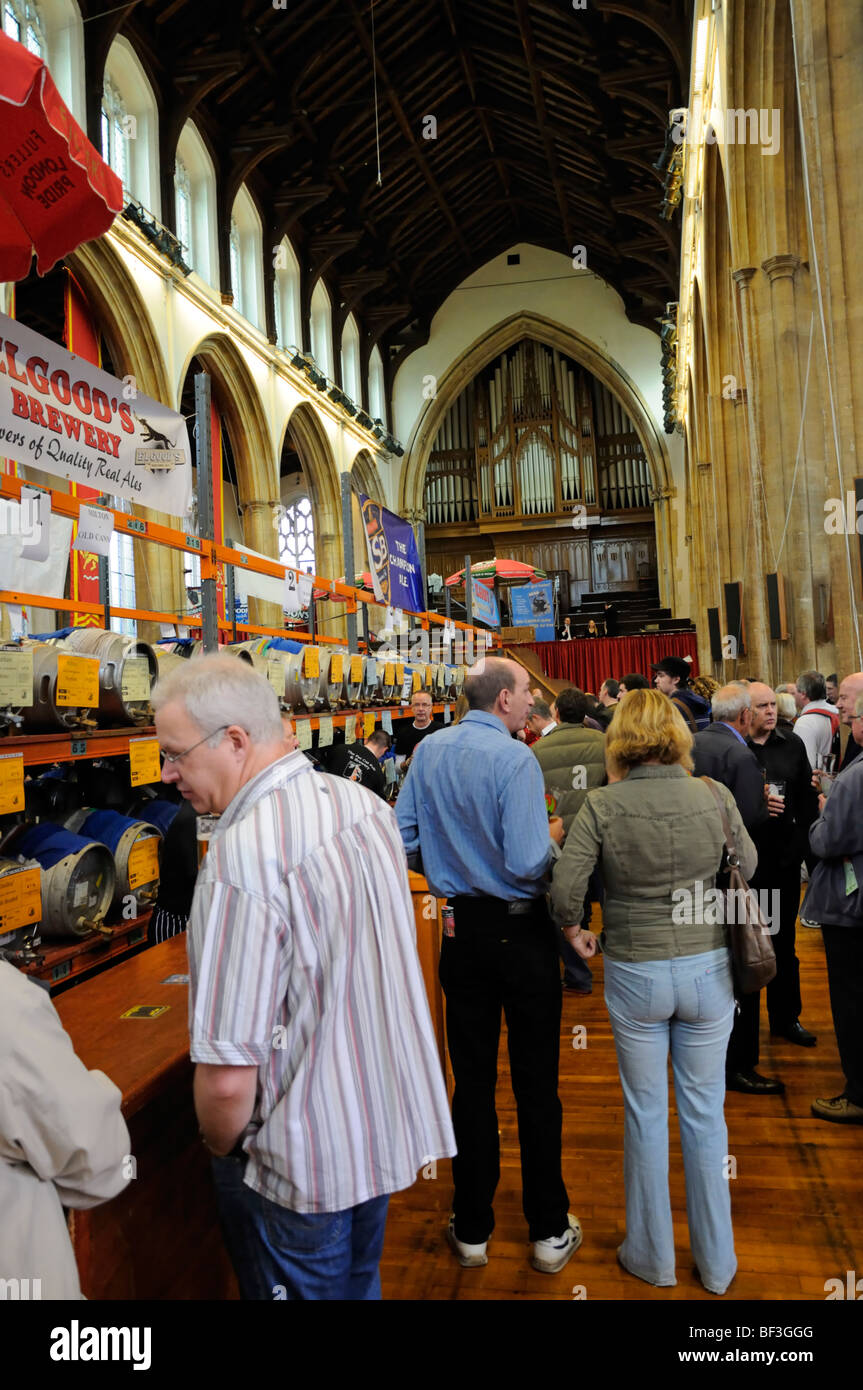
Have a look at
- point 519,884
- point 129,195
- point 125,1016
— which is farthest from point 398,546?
point 129,195

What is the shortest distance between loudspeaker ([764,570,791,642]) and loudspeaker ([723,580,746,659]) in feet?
6.66

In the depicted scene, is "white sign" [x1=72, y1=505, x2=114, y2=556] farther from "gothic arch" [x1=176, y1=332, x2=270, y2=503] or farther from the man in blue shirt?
"gothic arch" [x1=176, y1=332, x2=270, y2=503]

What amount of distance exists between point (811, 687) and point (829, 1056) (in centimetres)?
278

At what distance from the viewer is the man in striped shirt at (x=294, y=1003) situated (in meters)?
1.32

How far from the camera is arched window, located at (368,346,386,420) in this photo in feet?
72.2

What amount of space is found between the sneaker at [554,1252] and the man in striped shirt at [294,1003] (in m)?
1.12

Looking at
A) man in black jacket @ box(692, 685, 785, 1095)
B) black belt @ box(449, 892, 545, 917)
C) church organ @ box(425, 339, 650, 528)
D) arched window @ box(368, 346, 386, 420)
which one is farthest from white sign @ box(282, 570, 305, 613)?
church organ @ box(425, 339, 650, 528)

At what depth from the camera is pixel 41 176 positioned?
258cm

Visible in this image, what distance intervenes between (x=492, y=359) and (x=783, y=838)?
2201 cm

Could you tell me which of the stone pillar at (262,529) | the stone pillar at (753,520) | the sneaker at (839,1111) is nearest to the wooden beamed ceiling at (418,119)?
the stone pillar at (262,529)

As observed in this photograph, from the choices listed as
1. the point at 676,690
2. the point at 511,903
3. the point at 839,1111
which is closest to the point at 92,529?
the point at 511,903

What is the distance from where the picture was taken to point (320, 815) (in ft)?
4.62

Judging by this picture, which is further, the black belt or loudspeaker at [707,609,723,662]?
loudspeaker at [707,609,723,662]
